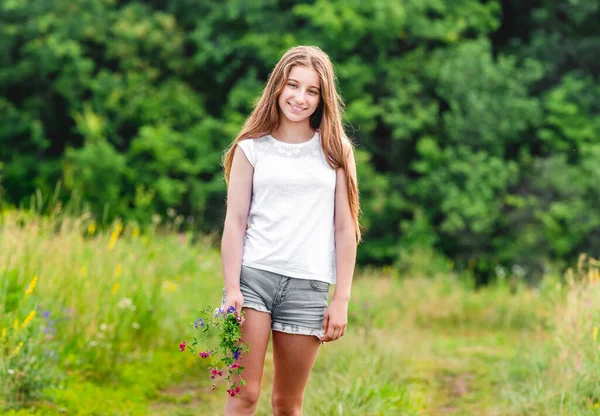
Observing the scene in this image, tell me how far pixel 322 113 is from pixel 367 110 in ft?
46.7

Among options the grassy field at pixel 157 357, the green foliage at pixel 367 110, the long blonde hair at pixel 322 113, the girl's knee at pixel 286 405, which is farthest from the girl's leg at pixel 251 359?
the green foliage at pixel 367 110

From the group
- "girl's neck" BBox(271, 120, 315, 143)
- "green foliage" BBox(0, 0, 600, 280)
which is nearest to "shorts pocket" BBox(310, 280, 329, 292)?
"girl's neck" BBox(271, 120, 315, 143)

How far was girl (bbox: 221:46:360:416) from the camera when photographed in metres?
3.16

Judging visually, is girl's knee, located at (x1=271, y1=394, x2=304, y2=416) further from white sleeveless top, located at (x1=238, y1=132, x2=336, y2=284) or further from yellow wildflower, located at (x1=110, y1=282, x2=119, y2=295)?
yellow wildflower, located at (x1=110, y1=282, x2=119, y2=295)

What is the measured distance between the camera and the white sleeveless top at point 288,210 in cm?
317

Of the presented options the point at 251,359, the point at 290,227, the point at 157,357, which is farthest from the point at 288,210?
the point at 157,357

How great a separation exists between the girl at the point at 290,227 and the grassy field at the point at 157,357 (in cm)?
162

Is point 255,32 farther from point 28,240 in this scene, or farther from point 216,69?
point 28,240

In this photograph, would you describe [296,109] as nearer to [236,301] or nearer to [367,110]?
[236,301]

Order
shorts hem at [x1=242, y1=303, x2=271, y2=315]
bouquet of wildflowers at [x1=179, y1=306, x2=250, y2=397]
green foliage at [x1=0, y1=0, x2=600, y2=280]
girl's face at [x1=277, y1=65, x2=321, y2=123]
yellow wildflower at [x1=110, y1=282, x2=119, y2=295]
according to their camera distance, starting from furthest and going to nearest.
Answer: green foliage at [x1=0, y1=0, x2=600, y2=280] < yellow wildflower at [x1=110, y1=282, x2=119, y2=295] < girl's face at [x1=277, y1=65, x2=321, y2=123] < shorts hem at [x1=242, y1=303, x2=271, y2=315] < bouquet of wildflowers at [x1=179, y1=306, x2=250, y2=397]

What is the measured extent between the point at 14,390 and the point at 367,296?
6.47 metres

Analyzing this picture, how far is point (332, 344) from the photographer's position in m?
6.53

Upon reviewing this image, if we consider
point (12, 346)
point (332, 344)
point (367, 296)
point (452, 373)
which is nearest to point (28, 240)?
point (12, 346)

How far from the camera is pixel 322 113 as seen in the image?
132 inches
